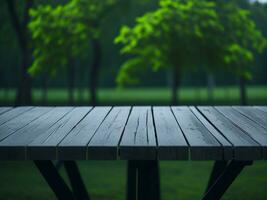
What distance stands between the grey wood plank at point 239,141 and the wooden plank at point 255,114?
22cm

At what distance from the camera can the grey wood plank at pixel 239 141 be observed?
2.42 m

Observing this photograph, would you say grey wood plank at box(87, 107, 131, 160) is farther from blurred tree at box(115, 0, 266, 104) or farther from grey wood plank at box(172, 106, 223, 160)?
blurred tree at box(115, 0, 266, 104)

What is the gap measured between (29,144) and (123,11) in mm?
19917

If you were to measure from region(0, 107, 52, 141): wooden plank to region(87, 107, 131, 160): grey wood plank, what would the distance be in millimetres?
551

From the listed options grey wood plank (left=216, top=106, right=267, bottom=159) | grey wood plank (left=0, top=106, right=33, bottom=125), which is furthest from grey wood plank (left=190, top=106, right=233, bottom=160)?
grey wood plank (left=0, top=106, right=33, bottom=125)

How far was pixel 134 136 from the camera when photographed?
273 centimetres

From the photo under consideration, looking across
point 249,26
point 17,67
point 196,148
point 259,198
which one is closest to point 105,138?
point 196,148

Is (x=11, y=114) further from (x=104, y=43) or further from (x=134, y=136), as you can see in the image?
(x=104, y=43)

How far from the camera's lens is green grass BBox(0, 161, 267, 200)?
22.2 ft

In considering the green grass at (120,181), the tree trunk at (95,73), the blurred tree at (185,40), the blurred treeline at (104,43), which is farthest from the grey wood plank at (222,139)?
the tree trunk at (95,73)

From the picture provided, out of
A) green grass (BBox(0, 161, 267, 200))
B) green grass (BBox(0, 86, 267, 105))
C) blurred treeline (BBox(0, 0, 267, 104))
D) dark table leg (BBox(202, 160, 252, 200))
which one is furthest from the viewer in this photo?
green grass (BBox(0, 86, 267, 105))

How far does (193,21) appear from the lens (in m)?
16.6

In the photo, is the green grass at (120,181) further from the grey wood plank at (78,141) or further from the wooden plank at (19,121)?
the grey wood plank at (78,141)

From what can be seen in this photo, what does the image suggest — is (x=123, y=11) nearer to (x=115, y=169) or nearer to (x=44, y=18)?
(x=44, y=18)
